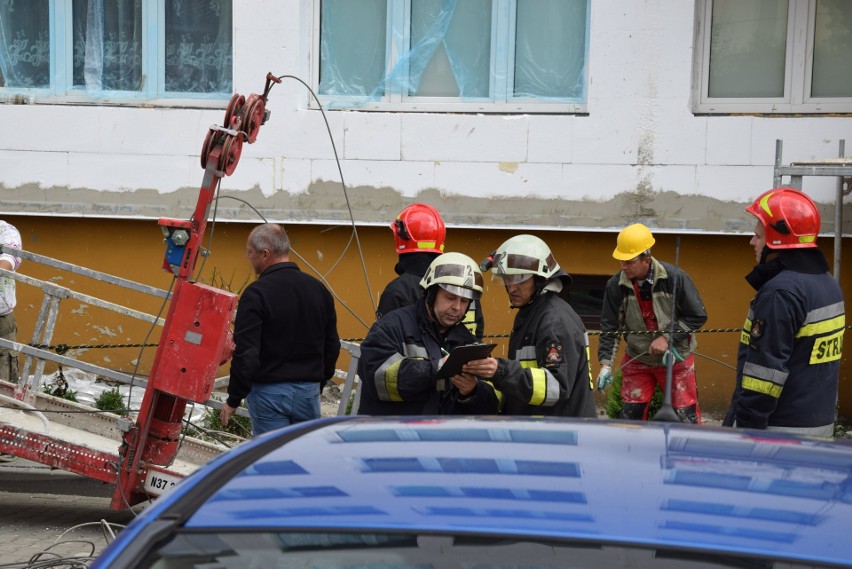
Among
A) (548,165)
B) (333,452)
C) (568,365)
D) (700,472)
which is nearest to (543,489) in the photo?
(700,472)

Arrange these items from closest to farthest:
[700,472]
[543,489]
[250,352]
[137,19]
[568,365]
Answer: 1. [543,489]
2. [700,472]
3. [568,365]
4. [250,352]
5. [137,19]

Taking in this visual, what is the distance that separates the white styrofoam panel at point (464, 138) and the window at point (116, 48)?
1.80 metres

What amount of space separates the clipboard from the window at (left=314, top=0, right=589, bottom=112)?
5.56 meters

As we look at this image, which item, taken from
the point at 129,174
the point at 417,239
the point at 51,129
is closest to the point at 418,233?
the point at 417,239

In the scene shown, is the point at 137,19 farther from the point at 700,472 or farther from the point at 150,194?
the point at 700,472

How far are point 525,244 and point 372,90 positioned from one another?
17.6 feet

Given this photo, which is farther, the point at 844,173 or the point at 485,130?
the point at 485,130

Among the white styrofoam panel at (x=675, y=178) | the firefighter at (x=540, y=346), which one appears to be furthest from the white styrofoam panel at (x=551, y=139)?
the firefighter at (x=540, y=346)

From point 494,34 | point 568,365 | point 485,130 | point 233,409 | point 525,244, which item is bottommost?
point 233,409

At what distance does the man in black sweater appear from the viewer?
19.4ft

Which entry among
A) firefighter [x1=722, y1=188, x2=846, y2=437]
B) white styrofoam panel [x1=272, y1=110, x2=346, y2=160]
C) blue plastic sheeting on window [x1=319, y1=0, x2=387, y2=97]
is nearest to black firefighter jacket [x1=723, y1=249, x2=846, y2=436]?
firefighter [x1=722, y1=188, x2=846, y2=437]

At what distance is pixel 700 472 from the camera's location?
91.0 inches

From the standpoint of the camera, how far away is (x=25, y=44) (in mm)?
10281

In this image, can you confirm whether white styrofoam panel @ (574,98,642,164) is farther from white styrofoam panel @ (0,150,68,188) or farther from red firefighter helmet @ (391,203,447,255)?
white styrofoam panel @ (0,150,68,188)
